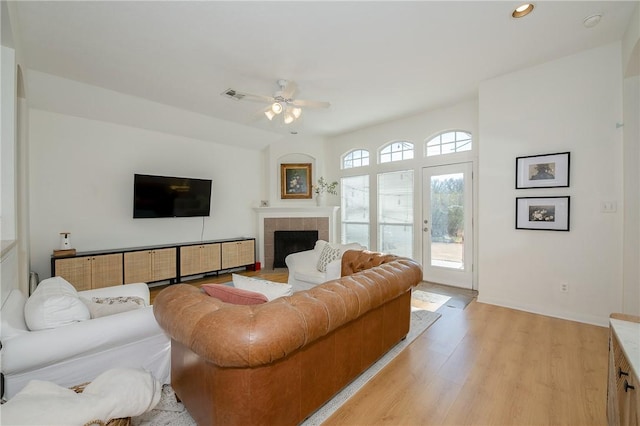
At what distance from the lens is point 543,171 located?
321cm

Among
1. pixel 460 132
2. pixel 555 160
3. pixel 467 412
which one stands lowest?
pixel 467 412

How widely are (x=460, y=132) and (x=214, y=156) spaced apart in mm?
4402

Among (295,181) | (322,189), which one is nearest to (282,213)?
(295,181)

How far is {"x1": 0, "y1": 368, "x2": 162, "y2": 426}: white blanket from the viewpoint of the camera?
99 centimetres

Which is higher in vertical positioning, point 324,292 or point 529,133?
point 529,133

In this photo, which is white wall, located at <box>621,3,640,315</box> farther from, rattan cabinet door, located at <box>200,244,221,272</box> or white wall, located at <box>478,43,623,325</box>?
rattan cabinet door, located at <box>200,244,221,272</box>

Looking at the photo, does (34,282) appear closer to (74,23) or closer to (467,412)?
(74,23)

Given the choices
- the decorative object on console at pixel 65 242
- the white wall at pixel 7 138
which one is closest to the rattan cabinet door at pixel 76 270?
the decorative object on console at pixel 65 242

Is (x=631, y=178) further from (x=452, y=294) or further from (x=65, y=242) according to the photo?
(x=65, y=242)

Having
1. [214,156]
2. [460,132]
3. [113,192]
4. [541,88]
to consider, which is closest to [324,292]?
[541,88]

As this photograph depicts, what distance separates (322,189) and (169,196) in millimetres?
3020

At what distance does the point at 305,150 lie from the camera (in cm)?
621

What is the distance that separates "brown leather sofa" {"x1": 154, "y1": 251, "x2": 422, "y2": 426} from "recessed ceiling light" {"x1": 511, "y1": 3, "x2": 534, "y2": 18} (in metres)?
2.47

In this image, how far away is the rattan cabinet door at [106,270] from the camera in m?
3.77
